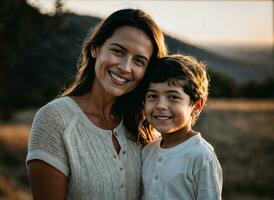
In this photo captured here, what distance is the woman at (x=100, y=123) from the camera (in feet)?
9.96

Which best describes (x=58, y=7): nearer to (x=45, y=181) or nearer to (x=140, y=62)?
(x=140, y=62)

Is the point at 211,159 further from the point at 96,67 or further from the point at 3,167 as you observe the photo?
the point at 3,167

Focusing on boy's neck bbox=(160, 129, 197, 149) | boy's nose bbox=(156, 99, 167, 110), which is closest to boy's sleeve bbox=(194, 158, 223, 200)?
boy's neck bbox=(160, 129, 197, 149)

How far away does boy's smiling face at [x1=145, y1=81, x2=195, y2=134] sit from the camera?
10.8 ft

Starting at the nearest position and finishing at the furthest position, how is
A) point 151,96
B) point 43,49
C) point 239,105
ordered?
point 151,96
point 43,49
point 239,105

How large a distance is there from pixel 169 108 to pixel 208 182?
58cm

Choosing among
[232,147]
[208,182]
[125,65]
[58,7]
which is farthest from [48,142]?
[232,147]

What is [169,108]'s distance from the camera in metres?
3.28

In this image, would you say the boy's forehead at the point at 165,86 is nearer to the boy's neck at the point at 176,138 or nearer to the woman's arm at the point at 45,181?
the boy's neck at the point at 176,138

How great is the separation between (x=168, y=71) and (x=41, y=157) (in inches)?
39.4

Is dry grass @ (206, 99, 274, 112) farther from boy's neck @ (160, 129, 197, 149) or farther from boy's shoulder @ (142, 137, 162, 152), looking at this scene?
boy's neck @ (160, 129, 197, 149)

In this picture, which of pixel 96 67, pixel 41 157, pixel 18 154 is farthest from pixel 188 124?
pixel 18 154

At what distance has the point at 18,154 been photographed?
59.3 ft

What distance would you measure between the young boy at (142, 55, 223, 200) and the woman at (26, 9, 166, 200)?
0.15m
